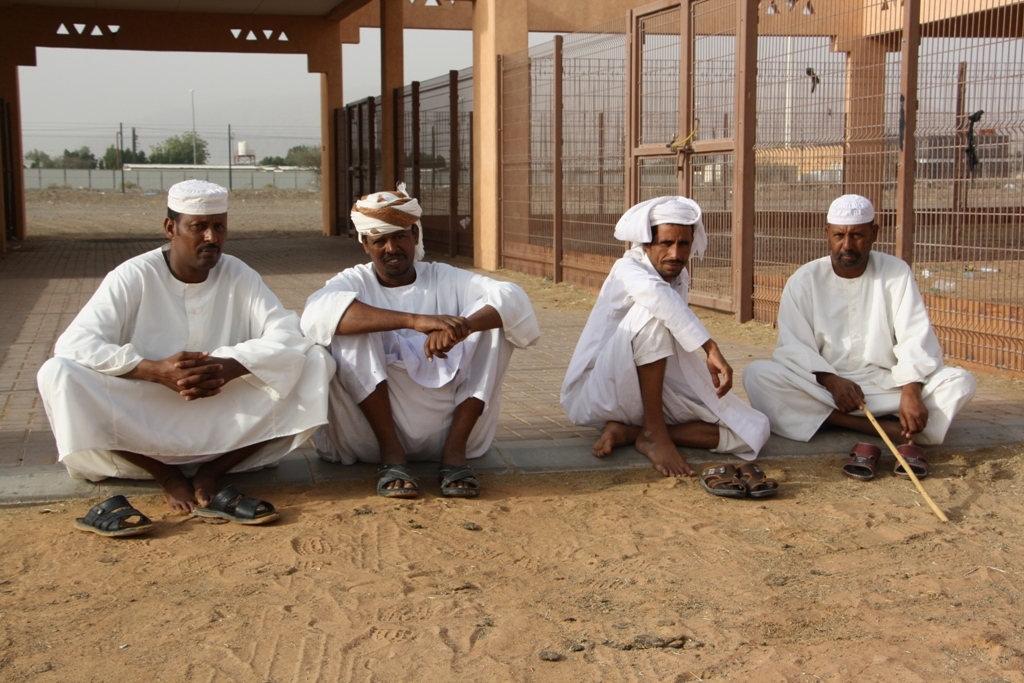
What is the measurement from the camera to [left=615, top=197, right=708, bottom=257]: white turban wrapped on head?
16.3 ft

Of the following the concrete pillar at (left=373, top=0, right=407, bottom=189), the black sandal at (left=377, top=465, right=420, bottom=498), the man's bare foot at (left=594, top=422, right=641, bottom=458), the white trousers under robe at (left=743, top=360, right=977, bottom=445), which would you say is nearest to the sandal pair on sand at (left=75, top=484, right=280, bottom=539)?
the black sandal at (left=377, top=465, right=420, bottom=498)

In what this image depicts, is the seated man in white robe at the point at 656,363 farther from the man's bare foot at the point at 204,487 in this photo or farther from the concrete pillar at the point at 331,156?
the concrete pillar at the point at 331,156

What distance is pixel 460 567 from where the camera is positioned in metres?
3.83

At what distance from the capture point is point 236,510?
4199 mm

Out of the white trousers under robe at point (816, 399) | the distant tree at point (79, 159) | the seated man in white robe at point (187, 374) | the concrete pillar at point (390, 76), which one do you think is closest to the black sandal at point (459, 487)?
the seated man in white robe at point (187, 374)

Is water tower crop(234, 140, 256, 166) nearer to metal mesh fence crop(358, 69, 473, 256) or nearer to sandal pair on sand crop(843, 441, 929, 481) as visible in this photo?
metal mesh fence crop(358, 69, 473, 256)

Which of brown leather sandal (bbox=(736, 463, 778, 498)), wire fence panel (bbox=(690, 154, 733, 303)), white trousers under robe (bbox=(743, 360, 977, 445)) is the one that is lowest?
brown leather sandal (bbox=(736, 463, 778, 498))

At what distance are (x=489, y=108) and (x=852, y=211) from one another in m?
9.43

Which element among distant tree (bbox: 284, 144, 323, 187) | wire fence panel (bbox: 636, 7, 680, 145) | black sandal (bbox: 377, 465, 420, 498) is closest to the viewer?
black sandal (bbox: 377, 465, 420, 498)

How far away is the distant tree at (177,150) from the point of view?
9375 cm

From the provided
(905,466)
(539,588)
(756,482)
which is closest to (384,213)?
(539,588)

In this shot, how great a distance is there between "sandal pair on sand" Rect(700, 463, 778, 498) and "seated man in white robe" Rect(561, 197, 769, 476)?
0.26 m

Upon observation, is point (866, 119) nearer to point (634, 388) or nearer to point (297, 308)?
point (634, 388)

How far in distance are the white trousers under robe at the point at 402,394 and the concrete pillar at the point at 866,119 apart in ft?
13.2
